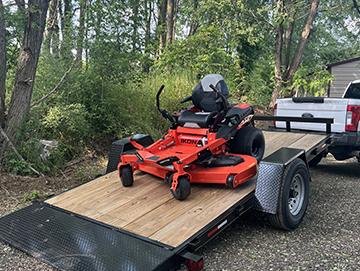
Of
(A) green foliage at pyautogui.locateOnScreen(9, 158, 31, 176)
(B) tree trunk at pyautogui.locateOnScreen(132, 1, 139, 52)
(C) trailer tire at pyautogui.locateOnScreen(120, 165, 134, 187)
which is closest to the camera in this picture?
(C) trailer tire at pyautogui.locateOnScreen(120, 165, 134, 187)

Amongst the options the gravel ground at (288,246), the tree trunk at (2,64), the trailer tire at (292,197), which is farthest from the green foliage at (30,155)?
the trailer tire at (292,197)

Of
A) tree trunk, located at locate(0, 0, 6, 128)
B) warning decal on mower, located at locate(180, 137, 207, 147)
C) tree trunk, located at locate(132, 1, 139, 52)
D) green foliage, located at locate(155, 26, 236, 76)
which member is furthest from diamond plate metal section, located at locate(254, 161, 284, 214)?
green foliage, located at locate(155, 26, 236, 76)

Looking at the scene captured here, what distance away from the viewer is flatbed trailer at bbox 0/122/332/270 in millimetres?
2748

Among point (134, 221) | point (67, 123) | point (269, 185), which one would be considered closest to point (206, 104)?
point (269, 185)

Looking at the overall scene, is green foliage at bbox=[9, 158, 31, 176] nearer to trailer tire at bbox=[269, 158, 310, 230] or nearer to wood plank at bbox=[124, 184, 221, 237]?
wood plank at bbox=[124, 184, 221, 237]

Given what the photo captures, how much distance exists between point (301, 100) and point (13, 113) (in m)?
5.19

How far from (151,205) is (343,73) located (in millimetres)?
19293

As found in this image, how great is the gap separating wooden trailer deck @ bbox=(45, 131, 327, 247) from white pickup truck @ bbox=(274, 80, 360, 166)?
104 inches

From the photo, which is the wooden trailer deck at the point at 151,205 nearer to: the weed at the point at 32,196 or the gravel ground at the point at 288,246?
the gravel ground at the point at 288,246

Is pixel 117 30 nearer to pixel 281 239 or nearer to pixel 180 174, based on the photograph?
pixel 180 174

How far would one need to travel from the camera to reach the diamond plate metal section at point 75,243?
8.79 feet

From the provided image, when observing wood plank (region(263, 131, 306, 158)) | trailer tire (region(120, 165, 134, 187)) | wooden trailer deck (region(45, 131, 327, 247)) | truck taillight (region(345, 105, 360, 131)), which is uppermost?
truck taillight (region(345, 105, 360, 131))

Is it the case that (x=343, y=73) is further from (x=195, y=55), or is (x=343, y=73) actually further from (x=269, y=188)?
(x=269, y=188)

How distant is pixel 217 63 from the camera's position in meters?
11.3
